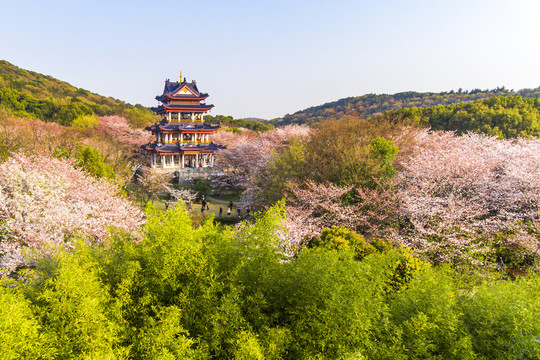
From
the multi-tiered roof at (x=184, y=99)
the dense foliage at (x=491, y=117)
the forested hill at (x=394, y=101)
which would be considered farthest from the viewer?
the forested hill at (x=394, y=101)

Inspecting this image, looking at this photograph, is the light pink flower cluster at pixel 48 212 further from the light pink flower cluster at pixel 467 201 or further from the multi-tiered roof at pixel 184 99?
the multi-tiered roof at pixel 184 99

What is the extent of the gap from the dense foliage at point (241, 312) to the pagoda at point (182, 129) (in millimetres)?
24799

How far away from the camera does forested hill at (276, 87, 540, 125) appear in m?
53.3

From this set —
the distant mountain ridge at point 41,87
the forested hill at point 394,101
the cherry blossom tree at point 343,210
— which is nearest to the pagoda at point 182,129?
the forested hill at point 394,101

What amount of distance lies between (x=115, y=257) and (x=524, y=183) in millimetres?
15756

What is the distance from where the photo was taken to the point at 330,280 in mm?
4449

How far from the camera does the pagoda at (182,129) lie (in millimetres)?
Answer: 29047

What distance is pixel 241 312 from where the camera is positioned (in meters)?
4.47

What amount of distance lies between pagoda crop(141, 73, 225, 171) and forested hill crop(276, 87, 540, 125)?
56.3 feet

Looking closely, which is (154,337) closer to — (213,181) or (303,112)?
(213,181)

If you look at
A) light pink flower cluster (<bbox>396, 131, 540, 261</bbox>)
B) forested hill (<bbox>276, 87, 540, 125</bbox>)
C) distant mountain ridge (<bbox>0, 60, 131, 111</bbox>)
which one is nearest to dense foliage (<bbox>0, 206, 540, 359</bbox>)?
light pink flower cluster (<bbox>396, 131, 540, 261</bbox>)

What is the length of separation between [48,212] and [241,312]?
8.78 m

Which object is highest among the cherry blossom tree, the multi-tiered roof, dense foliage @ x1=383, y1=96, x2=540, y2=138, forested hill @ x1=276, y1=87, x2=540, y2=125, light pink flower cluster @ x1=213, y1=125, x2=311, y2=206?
forested hill @ x1=276, y1=87, x2=540, y2=125

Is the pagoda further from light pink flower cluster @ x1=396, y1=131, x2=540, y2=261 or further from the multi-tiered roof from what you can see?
light pink flower cluster @ x1=396, y1=131, x2=540, y2=261
